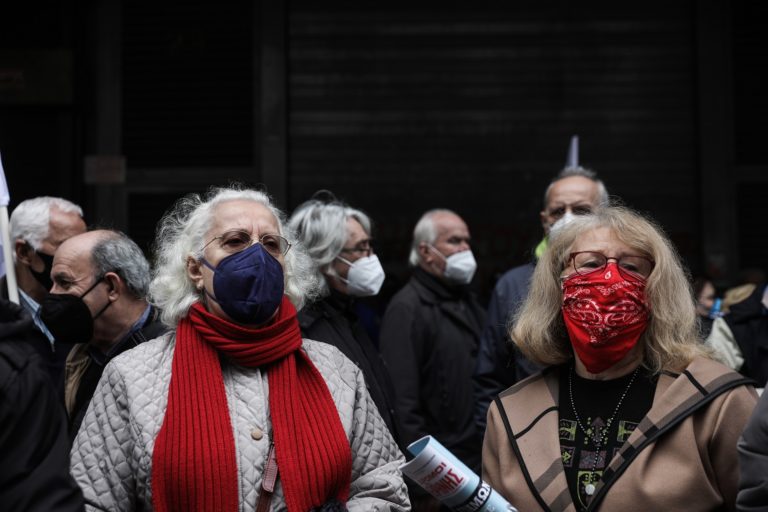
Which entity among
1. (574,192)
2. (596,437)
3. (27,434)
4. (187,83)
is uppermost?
(187,83)

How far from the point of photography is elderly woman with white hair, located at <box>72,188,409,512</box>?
Result: 3088 millimetres

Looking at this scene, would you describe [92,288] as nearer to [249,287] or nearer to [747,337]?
[249,287]

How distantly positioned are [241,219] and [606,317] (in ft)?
3.95

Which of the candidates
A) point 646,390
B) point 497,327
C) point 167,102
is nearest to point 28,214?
point 497,327

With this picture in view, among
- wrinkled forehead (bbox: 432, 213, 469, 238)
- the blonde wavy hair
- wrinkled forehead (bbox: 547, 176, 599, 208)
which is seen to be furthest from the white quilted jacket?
wrinkled forehead (bbox: 432, 213, 469, 238)

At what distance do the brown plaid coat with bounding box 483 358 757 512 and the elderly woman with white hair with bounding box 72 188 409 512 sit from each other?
16.9 inches

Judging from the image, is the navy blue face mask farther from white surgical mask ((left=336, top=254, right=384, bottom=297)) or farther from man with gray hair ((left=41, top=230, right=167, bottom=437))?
white surgical mask ((left=336, top=254, right=384, bottom=297))

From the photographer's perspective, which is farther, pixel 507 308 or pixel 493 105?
pixel 493 105

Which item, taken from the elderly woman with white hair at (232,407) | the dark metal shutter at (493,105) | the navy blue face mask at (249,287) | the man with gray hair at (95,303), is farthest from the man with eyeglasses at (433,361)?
the dark metal shutter at (493,105)

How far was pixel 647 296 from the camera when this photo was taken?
10.7 ft

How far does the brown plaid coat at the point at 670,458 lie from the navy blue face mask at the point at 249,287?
34.0 inches

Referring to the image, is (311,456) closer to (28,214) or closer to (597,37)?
(28,214)

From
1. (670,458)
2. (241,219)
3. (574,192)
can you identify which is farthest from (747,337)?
(241,219)

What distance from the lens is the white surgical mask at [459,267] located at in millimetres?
6152
